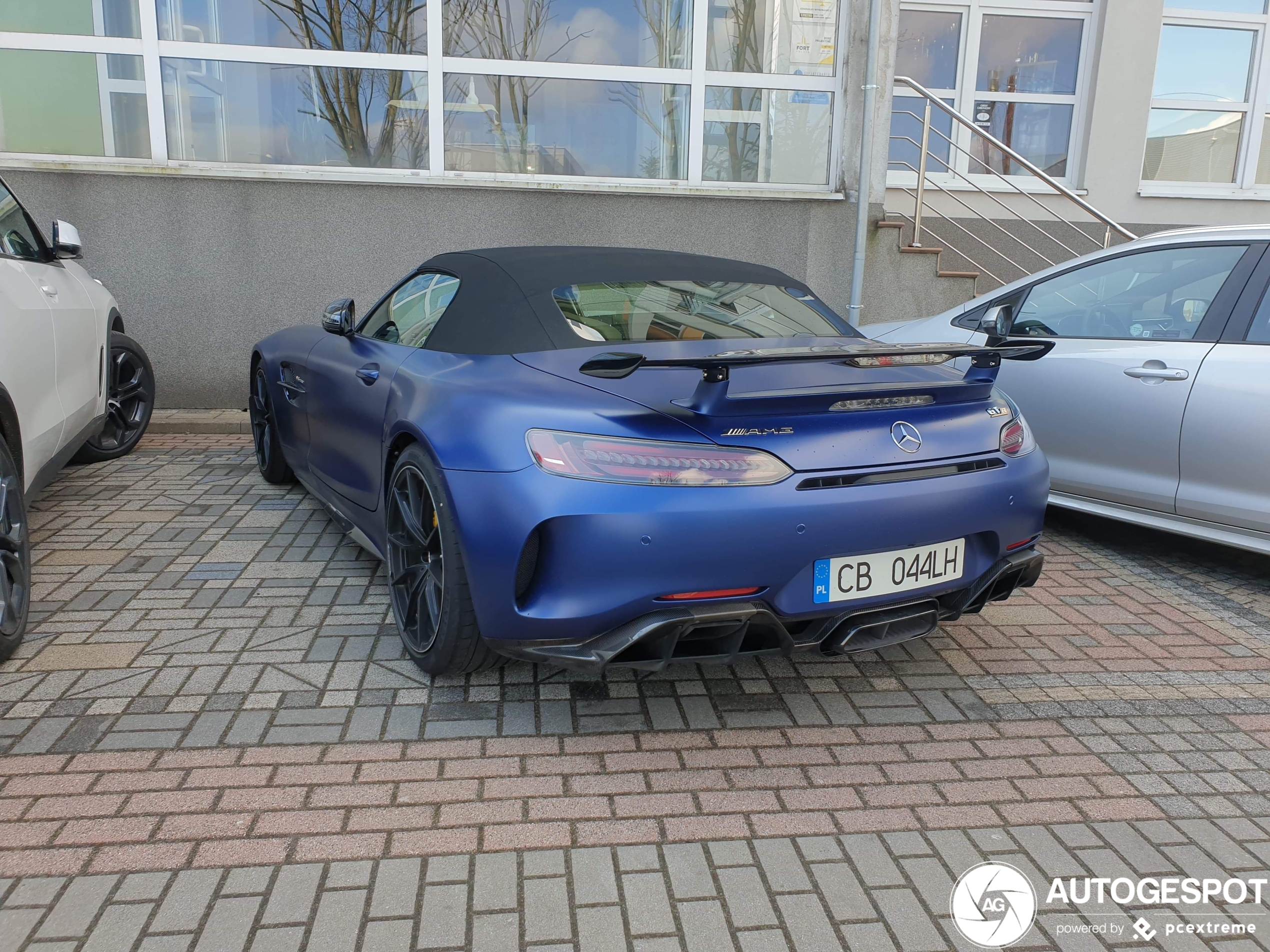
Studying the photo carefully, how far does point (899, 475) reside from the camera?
107 inches

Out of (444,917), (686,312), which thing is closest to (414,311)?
(686,312)

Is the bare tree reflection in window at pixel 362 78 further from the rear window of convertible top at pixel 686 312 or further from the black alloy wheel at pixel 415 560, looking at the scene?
the black alloy wheel at pixel 415 560

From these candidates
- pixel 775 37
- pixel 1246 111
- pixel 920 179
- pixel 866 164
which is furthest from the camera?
pixel 1246 111

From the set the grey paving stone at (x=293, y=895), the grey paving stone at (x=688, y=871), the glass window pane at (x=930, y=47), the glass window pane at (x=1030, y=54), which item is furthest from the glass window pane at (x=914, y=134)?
the grey paving stone at (x=293, y=895)

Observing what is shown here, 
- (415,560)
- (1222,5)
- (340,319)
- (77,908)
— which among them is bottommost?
(77,908)

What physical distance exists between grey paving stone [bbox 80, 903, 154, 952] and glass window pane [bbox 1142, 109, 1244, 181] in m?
11.5

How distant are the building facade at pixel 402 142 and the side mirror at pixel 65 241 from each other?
2.45 metres

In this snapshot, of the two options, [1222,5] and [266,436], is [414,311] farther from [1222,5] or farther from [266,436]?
[1222,5]

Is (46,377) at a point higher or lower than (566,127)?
lower

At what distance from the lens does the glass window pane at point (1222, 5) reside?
10.5 m

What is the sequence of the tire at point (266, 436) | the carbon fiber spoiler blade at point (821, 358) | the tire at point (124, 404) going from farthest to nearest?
the tire at point (124, 404), the tire at point (266, 436), the carbon fiber spoiler blade at point (821, 358)

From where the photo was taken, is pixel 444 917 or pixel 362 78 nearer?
pixel 444 917

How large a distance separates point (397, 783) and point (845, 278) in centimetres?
639

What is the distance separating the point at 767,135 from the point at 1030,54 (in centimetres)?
455
